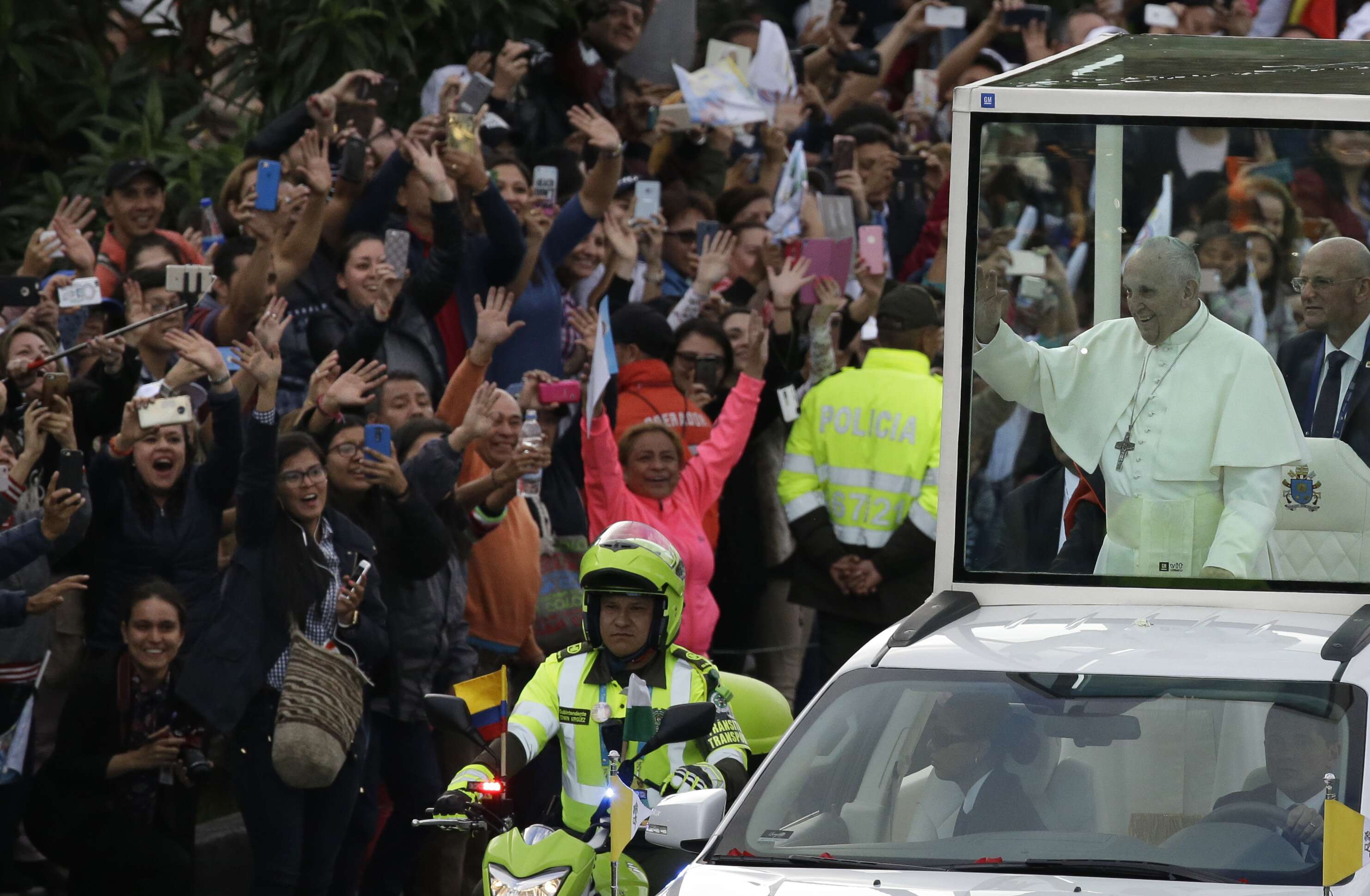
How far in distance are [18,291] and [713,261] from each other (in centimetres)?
419

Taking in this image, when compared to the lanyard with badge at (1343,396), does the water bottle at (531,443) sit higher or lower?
lower

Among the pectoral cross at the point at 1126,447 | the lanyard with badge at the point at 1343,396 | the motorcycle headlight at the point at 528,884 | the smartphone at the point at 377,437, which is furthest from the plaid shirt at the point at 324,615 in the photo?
the lanyard with badge at the point at 1343,396

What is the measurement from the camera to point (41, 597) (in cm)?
796

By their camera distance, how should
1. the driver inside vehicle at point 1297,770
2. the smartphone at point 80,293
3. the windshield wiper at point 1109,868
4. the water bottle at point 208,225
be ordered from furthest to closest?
the water bottle at point 208,225
the smartphone at point 80,293
the driver inside vehicle at point 1297,770
the windshield wiper at point 1109,868

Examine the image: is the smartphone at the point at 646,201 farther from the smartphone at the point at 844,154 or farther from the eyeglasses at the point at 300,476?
the eyeglasses at the point at 300,476

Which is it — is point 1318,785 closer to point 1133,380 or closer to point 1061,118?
point 1133,380

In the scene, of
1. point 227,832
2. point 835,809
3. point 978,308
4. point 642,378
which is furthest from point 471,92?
point 835,809

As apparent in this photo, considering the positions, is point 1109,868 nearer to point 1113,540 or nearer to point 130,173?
point 1113,540

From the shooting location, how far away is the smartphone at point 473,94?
1088cm

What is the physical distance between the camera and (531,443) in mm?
9031

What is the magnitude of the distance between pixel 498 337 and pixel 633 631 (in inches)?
126

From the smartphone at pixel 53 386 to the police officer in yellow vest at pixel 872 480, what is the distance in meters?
4.11

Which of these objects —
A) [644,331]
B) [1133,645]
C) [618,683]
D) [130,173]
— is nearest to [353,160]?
[130,173]

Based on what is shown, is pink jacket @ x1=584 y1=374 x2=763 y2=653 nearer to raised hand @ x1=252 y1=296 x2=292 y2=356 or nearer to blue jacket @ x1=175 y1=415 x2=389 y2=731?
raised hand @ x1=252 y1=296 x2=292 y2=356
